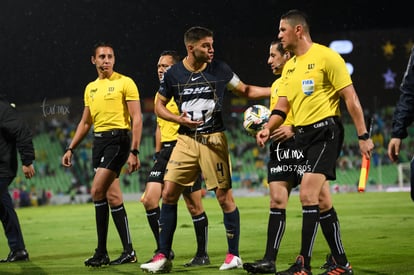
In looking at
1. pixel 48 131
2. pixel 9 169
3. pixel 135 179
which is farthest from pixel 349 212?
pixel 48 131

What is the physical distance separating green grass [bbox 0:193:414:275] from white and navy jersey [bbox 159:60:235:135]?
4.50 feet

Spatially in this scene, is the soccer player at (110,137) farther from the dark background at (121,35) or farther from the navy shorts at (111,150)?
the dark background at (121,35)

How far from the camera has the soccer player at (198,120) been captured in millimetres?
7086

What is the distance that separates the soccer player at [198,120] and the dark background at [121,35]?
733cm

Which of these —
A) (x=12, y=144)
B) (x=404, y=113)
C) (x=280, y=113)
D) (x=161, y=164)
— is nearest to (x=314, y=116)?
A: (x=280, y=113)

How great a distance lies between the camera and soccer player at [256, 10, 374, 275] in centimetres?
602

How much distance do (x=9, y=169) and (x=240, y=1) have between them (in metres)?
11.3

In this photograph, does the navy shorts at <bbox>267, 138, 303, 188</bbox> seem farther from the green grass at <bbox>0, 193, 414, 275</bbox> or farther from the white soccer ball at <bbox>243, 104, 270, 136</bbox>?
the green grass at <bbox>0, 193, 414, 275</bbox>

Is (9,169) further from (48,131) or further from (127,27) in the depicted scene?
(48,131)

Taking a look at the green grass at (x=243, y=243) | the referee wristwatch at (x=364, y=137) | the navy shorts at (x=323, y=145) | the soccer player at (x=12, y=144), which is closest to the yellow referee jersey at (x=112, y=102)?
the soccer player at (x=12, y=144)

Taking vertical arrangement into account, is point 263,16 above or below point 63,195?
above

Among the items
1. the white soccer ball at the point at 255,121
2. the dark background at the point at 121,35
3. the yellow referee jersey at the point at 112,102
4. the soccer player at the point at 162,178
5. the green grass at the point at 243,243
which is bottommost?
the green grass at the point at 243,243

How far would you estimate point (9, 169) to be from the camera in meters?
8.01

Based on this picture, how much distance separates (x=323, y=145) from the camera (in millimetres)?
6129
